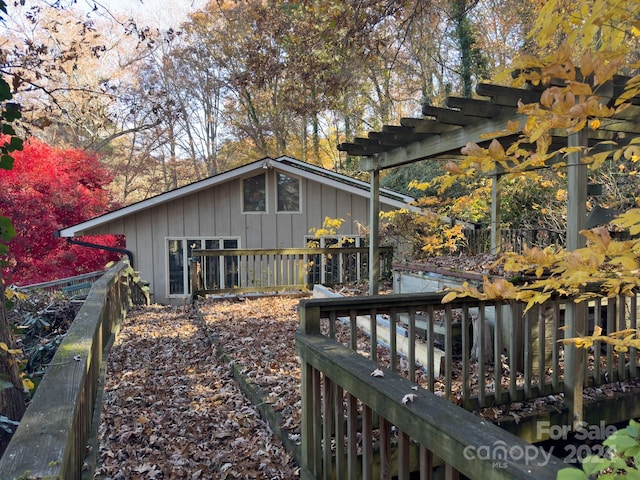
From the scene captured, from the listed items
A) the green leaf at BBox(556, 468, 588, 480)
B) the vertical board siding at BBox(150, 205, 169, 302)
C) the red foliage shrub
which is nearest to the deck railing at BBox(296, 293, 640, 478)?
the green leaf at BBox(556, 468, 588, 480)

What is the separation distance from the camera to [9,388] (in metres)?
2.70

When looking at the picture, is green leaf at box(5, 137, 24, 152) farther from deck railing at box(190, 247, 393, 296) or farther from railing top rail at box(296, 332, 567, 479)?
deck railing at box(190, 247, 393, 296)

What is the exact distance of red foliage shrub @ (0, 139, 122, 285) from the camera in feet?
36.0

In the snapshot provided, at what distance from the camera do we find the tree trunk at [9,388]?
2664mm

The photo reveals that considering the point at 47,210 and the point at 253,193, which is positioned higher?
the point at 253,193

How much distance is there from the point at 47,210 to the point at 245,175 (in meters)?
5.25

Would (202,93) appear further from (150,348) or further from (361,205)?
(150,348)

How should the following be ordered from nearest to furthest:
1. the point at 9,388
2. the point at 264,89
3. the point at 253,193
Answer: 1. the point at 9,388
2. the point at 264,89
3. the point at 253,193

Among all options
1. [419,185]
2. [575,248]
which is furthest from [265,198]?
[575,248]

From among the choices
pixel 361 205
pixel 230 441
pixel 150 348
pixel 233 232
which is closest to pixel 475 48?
pixel 361 205

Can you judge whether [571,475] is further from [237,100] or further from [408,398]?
[237,100]

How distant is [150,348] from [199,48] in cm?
2084

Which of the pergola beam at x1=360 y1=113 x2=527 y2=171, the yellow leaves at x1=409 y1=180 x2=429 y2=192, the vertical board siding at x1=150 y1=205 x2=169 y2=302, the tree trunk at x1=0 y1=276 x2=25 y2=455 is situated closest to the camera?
the tree trunk at x1=0 y1=276 x2=25 y2=455

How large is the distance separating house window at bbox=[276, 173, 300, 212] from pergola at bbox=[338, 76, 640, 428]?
7.53 metres
